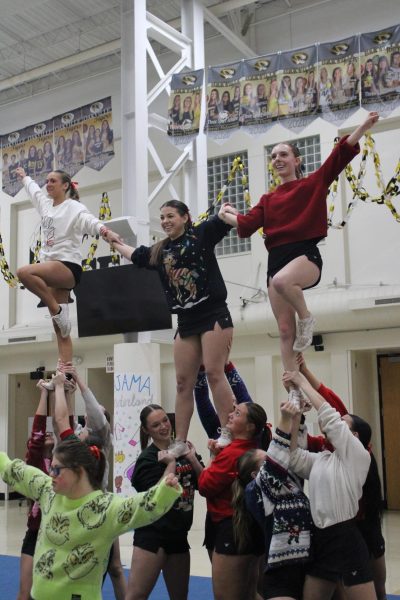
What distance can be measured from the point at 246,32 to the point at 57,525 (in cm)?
1385

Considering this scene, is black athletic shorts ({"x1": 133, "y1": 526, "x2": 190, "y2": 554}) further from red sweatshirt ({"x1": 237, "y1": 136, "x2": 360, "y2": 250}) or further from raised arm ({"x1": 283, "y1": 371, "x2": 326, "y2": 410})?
red sweatshirt ({"x1": 237, "y1": 136, "x2": 360, "y2": 250})

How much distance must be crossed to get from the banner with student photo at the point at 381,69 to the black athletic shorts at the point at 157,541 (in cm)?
649

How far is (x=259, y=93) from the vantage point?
10.5 m

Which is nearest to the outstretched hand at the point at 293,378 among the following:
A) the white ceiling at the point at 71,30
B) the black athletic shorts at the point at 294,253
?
the black athletic shorts at the point at 294,253

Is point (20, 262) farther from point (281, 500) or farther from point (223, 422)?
point (281, 500)

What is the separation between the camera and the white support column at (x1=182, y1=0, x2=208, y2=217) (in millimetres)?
12234

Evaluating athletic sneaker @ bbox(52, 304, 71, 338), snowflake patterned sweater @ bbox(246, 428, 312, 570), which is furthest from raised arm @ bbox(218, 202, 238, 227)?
athletic sneaker @ bbox(52, 304, 71, 338)

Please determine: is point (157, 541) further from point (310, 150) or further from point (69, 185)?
point (310, 150)

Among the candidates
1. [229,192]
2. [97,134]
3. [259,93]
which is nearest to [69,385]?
[259,93]

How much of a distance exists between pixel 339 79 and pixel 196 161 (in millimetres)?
3248

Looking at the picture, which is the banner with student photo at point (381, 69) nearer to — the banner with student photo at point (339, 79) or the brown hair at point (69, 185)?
the banner with student photo at point (339, 79)

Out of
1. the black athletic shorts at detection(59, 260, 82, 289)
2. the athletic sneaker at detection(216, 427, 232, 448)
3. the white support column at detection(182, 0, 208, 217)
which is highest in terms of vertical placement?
the white support column at detection(182, 0, 208, 217)

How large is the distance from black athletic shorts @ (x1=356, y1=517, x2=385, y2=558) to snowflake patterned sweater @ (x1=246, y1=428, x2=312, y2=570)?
92 centimetres

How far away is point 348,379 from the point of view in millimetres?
13484
